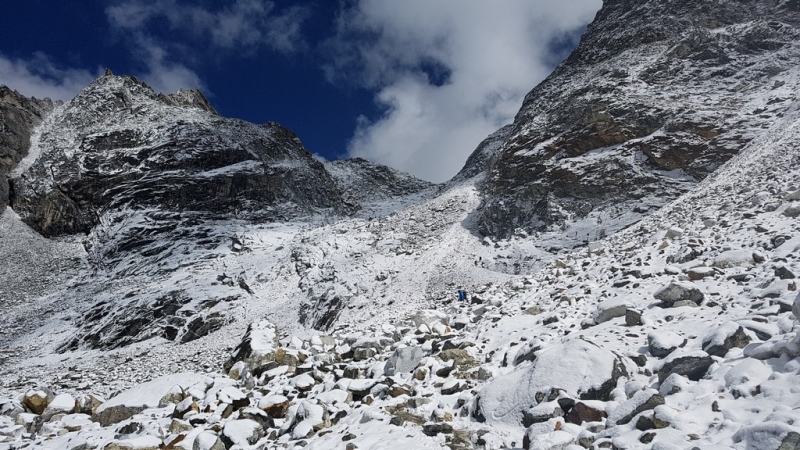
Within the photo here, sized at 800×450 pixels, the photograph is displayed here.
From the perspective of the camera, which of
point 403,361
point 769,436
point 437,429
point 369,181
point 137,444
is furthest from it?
point 369,181

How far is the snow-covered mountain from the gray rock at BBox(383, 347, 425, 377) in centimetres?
6

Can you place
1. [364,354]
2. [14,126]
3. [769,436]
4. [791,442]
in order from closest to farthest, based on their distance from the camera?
[791,442], [769,436], [364,354], [14,126]

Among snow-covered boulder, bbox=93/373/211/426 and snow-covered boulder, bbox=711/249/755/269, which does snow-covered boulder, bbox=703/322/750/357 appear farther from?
snow-covered boulder, bbox=93/373/211/426

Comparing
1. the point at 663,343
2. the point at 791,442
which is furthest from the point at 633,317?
the point at 791,442

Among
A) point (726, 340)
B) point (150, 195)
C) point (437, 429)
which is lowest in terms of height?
point (437, 429)

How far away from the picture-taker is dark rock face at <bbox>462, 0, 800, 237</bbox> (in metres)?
28.4

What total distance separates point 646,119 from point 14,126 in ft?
232

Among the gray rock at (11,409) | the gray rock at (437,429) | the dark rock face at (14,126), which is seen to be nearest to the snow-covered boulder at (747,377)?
the gray rock at (437,429)

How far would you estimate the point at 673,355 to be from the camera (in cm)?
579

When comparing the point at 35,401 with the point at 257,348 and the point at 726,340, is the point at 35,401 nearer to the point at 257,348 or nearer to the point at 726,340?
the point at 257,348

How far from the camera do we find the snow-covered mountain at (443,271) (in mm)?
6230

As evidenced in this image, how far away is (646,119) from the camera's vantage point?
104 ft

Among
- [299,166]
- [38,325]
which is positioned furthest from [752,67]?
[38,325]

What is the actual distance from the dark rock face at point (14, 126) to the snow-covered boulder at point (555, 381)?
5867 cm
